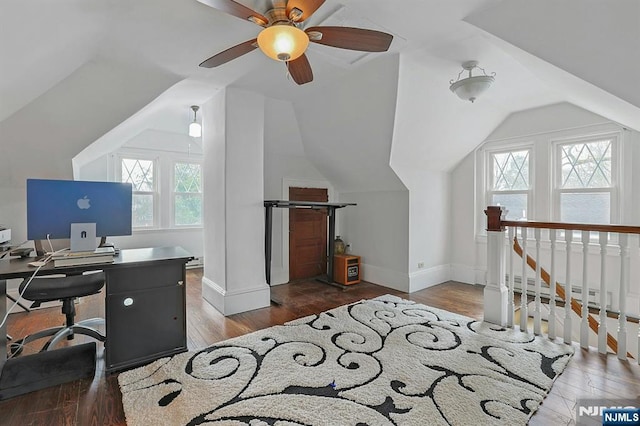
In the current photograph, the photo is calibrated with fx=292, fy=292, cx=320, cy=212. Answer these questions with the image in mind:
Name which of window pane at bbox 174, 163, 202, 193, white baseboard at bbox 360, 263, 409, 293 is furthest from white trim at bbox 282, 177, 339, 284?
window pane at bbox 174, 163, 202, 193

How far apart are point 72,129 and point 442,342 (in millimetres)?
4091

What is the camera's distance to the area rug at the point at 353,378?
63.8 inches

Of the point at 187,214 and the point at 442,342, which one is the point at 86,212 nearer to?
the point at 442,342

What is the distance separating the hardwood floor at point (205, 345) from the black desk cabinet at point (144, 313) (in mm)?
184

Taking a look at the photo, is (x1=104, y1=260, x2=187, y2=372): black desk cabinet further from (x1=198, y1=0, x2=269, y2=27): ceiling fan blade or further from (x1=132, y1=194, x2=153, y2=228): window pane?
(x1=132, y1=194, x2=153, y2=228): window pane

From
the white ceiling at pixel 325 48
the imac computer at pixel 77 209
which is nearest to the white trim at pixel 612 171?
the white ceiling at pixel 325 48

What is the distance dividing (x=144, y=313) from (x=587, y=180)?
509 centimetres

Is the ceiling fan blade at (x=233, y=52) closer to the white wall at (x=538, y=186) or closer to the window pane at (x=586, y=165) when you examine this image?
the white wall at (x=538, y=186)

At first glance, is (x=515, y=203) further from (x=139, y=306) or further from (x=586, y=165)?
(x=139, y=306)

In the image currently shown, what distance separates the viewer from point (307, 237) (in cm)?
489

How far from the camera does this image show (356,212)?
496 centimetres

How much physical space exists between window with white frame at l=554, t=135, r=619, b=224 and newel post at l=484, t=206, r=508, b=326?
68.5 inches

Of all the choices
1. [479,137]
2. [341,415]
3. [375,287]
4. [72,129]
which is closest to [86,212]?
[72,129]

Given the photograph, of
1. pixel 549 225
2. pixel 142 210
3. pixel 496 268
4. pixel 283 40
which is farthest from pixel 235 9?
pixel 142 210
